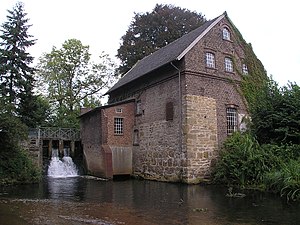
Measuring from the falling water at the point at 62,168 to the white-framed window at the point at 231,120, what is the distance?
1257 cm

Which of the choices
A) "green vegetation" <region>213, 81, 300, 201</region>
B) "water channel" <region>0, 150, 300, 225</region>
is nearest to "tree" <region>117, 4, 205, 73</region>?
"green vegetation" <region>213, 81, 300, 201</region>

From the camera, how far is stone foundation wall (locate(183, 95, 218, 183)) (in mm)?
18375

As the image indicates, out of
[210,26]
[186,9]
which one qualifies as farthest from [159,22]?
[210,26]

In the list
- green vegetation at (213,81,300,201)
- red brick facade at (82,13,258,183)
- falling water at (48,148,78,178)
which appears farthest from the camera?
falling water at (48,148,78,178)

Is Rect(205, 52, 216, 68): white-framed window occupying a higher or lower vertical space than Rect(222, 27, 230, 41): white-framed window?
lower

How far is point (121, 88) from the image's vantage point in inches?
1051

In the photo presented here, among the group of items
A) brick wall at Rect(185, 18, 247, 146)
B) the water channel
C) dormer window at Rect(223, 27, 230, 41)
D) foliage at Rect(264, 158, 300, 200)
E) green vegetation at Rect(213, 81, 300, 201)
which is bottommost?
the water channel

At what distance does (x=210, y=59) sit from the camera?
2069 centimetres

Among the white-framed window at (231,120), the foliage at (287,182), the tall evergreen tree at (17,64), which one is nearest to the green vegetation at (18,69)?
the tall evergreen tree at (17,64)

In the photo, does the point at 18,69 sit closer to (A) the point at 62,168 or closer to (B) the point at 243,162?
(A) the point at 62,168

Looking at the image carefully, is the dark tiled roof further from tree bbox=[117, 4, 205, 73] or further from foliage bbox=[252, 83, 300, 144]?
tree bbox=[117, 4, 205, 73]

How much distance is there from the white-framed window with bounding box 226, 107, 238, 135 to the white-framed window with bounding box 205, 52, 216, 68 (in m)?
3.05

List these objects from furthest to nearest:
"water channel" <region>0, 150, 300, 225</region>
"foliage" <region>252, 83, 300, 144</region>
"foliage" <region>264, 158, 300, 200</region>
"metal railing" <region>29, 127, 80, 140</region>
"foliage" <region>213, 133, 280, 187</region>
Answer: "metal railing" <region>29, 127, 80, 140</region>, "foliage" <region>252, 83, 300, 144</region>, "foliage" <region>213, 133, 280, 187</region>, "foliage" <region>264, 158, 300, 200</region>, "water channel" <region>0, 150, 300, 225</region>

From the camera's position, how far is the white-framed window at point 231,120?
68.0ft
